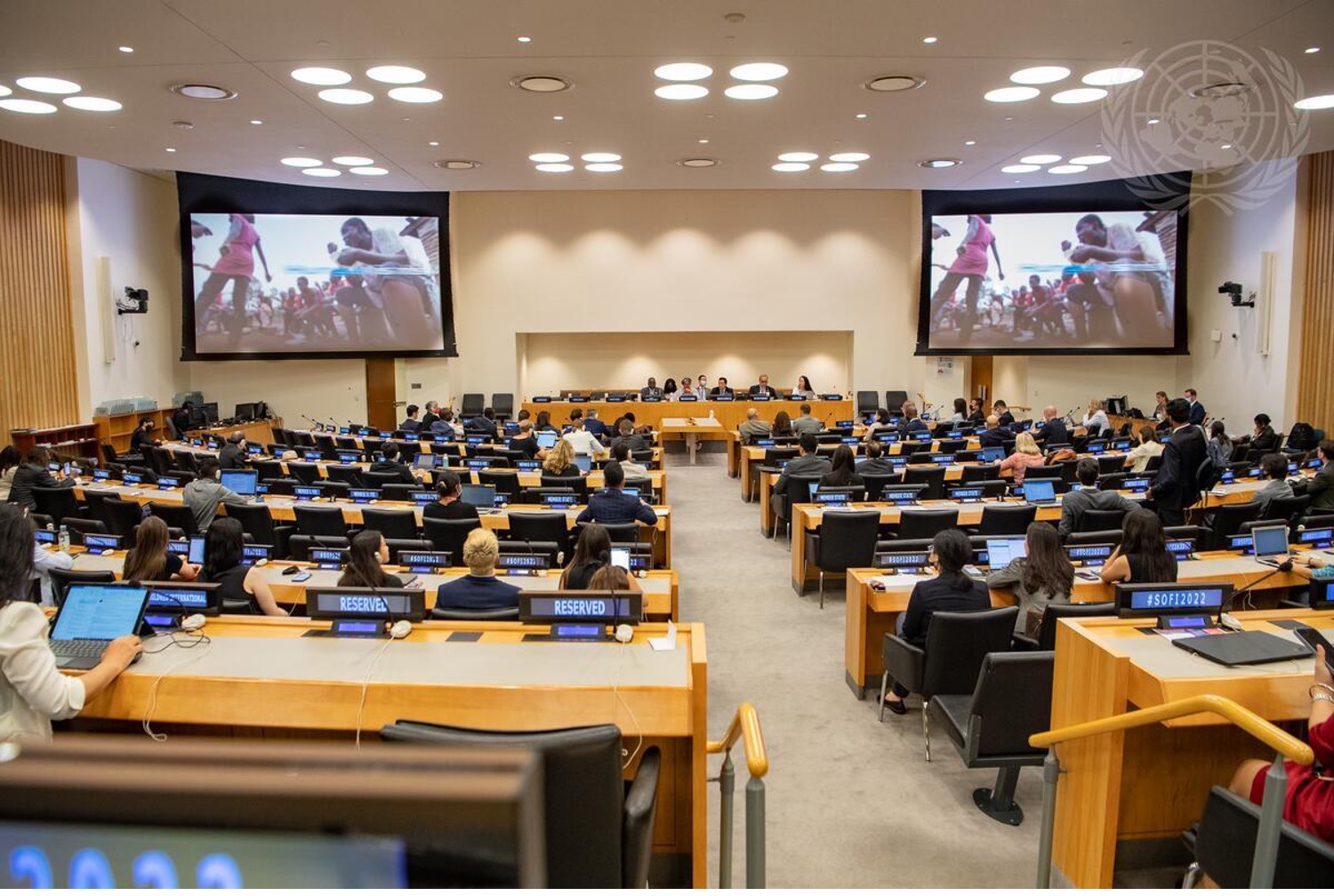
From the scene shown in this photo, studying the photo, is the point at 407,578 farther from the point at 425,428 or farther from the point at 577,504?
the point at 425,428

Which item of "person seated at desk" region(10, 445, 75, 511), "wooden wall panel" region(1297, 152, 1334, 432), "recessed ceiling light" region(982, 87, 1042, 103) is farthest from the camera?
"wooden wall panel" region(1297, 152, 1334, 432)

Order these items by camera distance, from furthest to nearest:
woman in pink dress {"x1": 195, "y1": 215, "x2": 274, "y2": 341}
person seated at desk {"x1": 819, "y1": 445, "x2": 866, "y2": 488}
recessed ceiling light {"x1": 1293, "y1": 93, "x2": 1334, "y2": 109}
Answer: woman in pink dress {"x1": 195, "y1": 215, "x2": 274, "y2": 341} → recessed ceiling light {"x1": 1293, "y1": 93, "x2": 1334, "y2": 109} → person seated at desk {"x1": 819, "y1": 445, "x2": 866, "y2": 488}

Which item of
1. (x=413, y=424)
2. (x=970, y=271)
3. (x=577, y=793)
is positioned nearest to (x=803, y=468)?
(x=577, y=793)

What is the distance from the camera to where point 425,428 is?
15070 mm

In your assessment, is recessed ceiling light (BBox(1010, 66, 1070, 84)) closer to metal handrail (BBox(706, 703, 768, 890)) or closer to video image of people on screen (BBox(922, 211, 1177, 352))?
metal handrail (BBox(706, 703, 768, 890))

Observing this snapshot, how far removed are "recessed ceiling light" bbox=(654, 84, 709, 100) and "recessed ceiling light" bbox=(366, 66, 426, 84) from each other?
8.12 ft

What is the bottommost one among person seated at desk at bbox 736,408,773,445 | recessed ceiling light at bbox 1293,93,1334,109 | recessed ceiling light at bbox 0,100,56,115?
person seated at desk at bbox 736,408,773,445

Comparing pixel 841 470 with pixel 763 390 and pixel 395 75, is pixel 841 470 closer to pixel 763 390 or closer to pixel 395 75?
pixel 395 75

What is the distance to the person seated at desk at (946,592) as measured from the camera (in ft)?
15.3

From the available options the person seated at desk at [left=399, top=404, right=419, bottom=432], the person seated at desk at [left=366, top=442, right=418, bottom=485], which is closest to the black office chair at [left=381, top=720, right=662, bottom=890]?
the person seated at desk at [left=366, top=442, right=418, bottom=485]

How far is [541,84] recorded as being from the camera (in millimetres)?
9406

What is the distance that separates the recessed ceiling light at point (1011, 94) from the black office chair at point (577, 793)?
9641 millimetres

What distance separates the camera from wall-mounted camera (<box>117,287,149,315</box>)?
626 inches

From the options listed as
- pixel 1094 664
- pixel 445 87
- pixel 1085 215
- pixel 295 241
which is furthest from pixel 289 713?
pixel 1085 215
